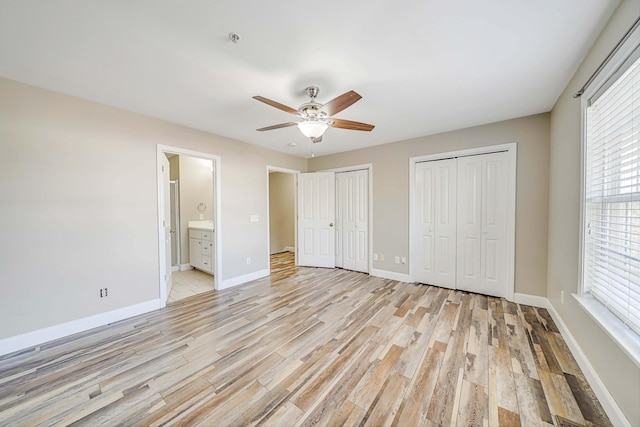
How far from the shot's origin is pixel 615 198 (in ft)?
4.97

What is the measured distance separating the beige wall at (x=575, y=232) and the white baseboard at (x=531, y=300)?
7.6 inches

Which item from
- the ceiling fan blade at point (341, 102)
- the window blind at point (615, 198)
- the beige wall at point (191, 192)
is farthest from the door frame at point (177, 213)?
the window blind at point (615, 198)

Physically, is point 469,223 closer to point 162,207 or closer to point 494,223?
point 494,223

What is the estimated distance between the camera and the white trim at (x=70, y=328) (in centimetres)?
207

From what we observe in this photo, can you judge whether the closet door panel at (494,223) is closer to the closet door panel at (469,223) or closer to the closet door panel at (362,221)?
the closet door panel at (469,223)

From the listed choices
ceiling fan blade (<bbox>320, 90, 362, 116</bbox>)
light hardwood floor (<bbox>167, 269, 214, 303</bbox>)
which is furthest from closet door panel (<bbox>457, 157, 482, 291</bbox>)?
light hardwood floor (<bbox>167, 269, 214, 303</bbox>)

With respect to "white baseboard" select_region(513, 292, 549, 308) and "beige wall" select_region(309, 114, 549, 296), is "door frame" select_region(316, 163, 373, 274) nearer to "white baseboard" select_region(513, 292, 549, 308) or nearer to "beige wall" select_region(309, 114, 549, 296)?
"beige wall" select_region(309, 114, 549, 296)

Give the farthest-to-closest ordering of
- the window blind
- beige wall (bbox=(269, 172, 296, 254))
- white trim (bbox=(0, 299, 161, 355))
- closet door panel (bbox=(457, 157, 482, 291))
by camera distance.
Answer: beige wall (bbox=(269, 172, 296, 254)), closet door panel (bbox=(457, 157, 482, 291)), white trim (bbox=(0, 299, 161, 355)), the window blind

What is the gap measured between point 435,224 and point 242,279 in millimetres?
3456

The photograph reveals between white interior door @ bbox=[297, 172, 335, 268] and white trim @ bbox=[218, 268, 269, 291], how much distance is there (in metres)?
1.04

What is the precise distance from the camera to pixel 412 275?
3881 millimetres

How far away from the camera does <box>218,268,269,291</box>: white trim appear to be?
367cm

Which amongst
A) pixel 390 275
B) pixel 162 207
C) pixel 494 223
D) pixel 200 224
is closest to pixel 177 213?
pixel 200 224

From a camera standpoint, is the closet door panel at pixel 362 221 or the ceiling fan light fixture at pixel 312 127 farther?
the closet door panel at pixel 362 221
